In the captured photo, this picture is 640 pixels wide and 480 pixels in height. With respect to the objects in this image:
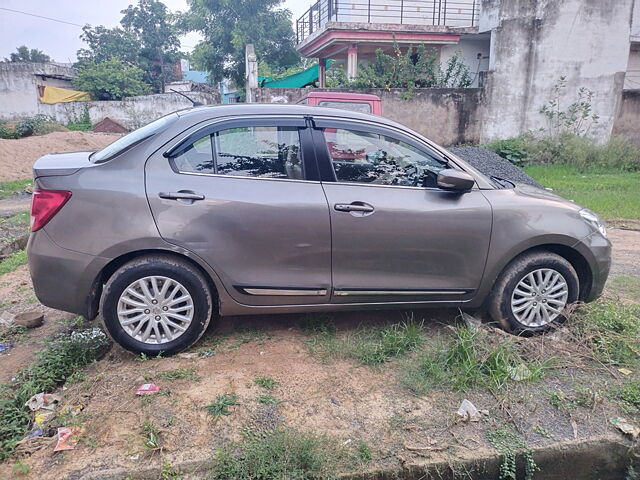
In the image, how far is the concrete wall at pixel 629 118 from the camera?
46.5 feet

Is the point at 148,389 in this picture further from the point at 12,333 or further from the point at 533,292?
the point at 533,292

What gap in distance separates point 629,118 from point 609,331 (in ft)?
45.1

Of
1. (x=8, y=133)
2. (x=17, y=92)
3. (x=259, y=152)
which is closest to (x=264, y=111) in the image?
(x=259, y=152)

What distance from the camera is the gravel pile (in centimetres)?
931

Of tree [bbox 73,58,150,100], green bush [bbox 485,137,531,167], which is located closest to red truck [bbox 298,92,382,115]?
green bush [bbox 485,137,531,167]

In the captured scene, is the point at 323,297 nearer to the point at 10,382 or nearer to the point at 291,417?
the point at 291,417

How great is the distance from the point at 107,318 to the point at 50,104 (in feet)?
75.5

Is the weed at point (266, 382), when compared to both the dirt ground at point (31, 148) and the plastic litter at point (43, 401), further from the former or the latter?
the dirt ground at point (31, 148)

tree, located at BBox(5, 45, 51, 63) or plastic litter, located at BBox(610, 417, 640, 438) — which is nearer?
plastic litter, located at BBox(610, 417, 640, 438)

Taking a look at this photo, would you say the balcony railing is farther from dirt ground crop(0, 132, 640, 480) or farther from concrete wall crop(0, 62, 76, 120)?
dirt ground crop(0, 132, 640, 480)

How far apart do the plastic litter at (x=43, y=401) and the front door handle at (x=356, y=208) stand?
7.15ft

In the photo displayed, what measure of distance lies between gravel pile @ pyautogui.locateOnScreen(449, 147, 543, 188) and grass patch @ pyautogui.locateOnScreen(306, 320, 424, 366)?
6.30m

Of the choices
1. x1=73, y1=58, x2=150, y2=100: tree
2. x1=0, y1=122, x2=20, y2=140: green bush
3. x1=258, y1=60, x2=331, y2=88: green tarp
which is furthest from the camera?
x1=73, y1=58, x2=150, y2=100: tree

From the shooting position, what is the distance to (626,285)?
193 inches
